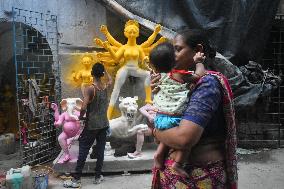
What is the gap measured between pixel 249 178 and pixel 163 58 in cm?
415

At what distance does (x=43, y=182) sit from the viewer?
5332mm

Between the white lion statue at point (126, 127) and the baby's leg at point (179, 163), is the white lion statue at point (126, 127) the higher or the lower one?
the lower one

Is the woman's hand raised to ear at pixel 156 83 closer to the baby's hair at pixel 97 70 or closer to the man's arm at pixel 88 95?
the baby's hair at pixel 97 70

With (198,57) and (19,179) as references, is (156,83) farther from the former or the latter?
(19,179)

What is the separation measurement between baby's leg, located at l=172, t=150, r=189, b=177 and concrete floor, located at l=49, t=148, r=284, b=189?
3608mm

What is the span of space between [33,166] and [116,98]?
2005 mm

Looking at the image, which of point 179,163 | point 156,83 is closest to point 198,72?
point 156,83

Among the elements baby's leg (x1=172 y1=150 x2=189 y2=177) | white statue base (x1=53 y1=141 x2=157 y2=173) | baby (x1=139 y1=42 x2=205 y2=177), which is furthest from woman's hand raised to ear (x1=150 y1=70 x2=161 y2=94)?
white statue base (x1=53 y1=141 x2=157 y2=173)

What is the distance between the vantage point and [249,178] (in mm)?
5824

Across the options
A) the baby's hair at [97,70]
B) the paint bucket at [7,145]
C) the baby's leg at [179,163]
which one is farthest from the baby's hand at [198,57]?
the paint bucket at [7,145]

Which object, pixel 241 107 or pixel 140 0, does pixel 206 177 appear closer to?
pixel 241 107

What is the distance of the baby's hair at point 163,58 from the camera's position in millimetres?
2329

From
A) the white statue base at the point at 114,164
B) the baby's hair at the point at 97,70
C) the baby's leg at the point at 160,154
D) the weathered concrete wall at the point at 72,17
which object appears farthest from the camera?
the weathered concrete wall at the point at 72,17

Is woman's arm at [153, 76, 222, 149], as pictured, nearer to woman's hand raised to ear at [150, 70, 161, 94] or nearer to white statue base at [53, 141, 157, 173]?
woman's hand raised to ear at [150, 70, 161, 94]
